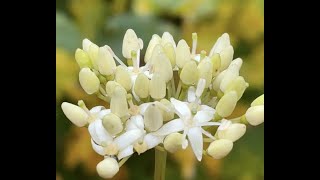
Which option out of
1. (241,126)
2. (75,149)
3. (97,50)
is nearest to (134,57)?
(97,50)

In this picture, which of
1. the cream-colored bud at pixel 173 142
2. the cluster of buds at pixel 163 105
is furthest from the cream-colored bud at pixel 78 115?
the cream-colored bud at pixel 173 142

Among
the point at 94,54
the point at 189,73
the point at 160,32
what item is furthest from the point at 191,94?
the point at 160,32

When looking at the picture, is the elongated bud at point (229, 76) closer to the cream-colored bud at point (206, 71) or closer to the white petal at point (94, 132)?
the cream-colored bud at point (206, 71)

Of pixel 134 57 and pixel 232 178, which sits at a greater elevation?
pixel 134 57

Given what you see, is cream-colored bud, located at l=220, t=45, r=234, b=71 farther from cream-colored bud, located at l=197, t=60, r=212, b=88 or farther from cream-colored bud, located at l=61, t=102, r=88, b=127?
cream-colored bud, located at l=61, t=102, r=88, b=127

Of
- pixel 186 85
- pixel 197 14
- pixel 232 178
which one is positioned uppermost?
pixel 197 14

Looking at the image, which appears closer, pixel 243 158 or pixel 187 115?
pixel 187 115

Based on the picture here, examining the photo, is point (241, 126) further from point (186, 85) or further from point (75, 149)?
point (75, 149)
